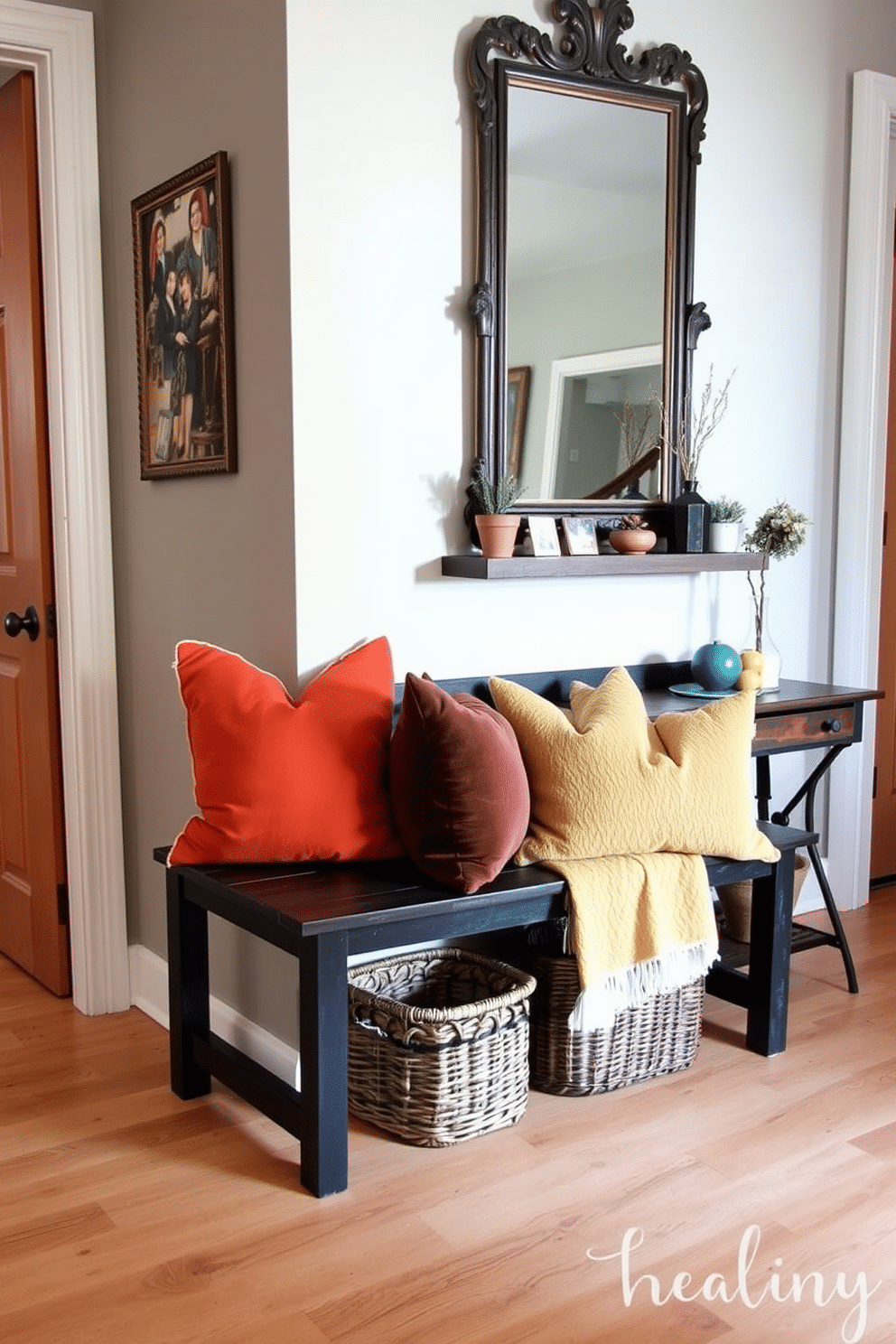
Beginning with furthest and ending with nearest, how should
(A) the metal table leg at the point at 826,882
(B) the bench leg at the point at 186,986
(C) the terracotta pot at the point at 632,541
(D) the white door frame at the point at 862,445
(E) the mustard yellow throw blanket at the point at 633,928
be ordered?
1. (D) the white door frame at the point at 862,445
2. (A) the metal table leg at the point at 826,882
3. (C) the terracotta pot at the point at 632,541
4. (B) the bench leg at the point at 186,986
5. (E) the mustard yellow throw blanket at the point at 633,928

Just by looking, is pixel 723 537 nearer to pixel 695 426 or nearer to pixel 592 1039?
pixel 695 426

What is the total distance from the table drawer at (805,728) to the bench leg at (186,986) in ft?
4.28

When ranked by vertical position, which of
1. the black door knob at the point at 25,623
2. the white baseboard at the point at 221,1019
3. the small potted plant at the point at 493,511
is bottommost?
the white baseboard at the point at 221,1019

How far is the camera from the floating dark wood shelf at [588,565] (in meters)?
2.71

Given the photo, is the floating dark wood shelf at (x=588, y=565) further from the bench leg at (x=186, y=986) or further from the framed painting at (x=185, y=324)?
the bench leg at (x=186, y=986)

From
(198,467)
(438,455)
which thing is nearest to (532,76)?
(438,455)

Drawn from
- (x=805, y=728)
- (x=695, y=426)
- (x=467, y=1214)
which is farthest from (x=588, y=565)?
(x=467, y=1214)

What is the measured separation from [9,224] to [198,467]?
35.4 inches

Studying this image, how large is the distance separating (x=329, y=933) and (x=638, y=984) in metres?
0.70

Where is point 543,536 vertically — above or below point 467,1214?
above

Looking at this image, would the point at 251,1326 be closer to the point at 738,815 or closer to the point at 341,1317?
the point at 341,1317

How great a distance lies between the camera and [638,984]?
2.57 metres

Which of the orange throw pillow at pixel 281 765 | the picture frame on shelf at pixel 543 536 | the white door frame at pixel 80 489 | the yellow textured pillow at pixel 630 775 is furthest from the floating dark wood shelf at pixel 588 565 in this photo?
the white door frame at pixel 80 489

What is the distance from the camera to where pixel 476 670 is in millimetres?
2889
